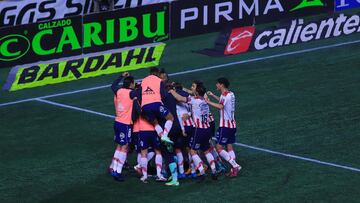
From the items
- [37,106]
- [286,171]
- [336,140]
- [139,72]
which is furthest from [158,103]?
[139,72]

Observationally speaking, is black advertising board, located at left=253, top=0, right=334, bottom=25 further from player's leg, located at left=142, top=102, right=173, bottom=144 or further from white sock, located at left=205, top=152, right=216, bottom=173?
white sock, located at left=205, top=152, right=216, bottom=173

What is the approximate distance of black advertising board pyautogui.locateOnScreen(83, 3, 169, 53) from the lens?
1310 inches

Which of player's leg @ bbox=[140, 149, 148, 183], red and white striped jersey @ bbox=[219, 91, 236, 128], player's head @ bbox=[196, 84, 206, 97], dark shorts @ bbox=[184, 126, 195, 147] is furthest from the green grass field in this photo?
player's head @ bbox=[196, 84, 206, 97]

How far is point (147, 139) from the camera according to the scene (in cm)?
2283

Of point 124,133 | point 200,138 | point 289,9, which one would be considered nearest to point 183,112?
point 200,138

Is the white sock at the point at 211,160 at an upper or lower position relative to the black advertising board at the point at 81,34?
lower

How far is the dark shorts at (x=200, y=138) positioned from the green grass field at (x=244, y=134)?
0.80 m

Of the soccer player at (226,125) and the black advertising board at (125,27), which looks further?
the black advertising board at (125,27)

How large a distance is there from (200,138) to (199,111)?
1.93 feet

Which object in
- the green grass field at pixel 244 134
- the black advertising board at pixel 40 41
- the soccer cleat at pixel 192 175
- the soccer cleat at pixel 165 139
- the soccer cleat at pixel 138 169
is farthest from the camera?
the black advertising board at pixel 40 41

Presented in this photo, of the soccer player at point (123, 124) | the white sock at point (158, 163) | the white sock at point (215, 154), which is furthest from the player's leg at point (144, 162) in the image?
the white sock at point (215, 154)

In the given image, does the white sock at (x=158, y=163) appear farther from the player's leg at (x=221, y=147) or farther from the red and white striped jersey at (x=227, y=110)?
the red and white striped jersey at (x=227, y=110)

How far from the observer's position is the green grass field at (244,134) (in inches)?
875

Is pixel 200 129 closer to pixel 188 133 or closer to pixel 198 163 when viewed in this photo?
pixel 188 133
